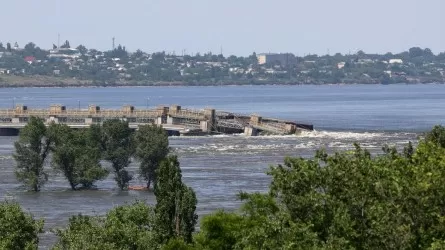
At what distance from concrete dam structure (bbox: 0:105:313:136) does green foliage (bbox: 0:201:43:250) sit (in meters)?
81.1

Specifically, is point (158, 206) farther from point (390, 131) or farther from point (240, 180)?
point (390, 131)

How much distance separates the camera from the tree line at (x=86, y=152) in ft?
245

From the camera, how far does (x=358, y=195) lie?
34.9 meters

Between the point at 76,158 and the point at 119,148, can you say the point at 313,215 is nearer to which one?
the point at 76,158

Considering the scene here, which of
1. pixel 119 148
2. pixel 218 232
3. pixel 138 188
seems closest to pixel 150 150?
pixel 138 188

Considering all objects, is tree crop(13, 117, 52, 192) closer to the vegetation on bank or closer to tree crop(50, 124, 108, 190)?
tree crop(50, 124, 108, 190)

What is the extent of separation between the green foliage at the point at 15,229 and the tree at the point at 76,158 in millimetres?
33116

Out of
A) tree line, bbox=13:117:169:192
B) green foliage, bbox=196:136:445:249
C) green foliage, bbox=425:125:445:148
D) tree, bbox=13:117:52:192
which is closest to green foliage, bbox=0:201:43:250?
green foliage, bbox=196:136:445:249

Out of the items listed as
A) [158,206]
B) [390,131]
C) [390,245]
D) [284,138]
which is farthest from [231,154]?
[390,245]

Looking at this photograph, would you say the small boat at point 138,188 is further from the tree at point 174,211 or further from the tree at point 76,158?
the tree at point 174,211

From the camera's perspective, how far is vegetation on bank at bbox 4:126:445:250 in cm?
3325

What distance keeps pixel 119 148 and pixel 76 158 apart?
3002 millimetres

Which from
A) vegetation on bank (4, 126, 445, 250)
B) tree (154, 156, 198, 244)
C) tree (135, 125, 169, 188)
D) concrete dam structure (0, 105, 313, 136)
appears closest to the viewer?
vegetation on bank (4, 126, 445, 250)

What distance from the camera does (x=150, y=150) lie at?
7419cm
